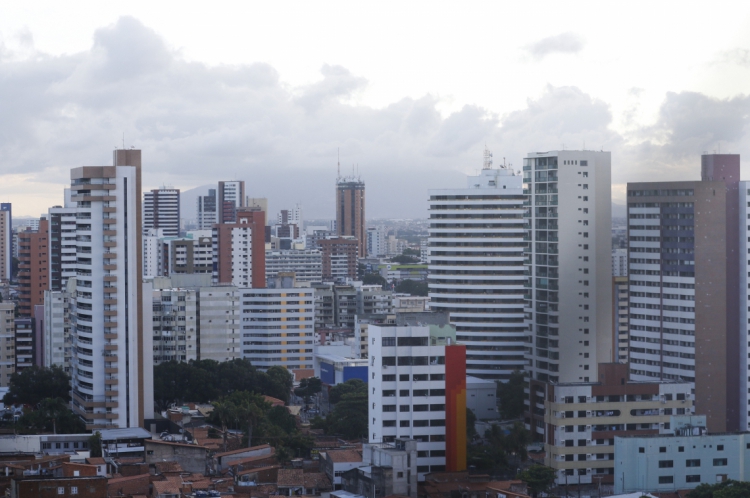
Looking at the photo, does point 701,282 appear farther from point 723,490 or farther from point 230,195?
point 230,195

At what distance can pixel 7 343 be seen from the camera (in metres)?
43.8

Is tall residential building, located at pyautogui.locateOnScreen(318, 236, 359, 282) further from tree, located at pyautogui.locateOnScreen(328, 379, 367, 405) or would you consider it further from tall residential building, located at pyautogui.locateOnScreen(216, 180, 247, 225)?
tree, located at pyautogui.locateOnScreen(328, 379, 367, 405)

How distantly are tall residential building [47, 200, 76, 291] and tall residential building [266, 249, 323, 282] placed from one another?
35.4 meters

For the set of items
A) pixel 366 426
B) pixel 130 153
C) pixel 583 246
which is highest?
pixel 130 153

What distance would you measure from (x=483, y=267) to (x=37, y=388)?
594 inches

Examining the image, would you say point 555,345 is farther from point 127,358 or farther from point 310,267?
point 310,267

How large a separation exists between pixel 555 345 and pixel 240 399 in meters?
10.5

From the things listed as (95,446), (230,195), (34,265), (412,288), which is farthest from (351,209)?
(95,446)

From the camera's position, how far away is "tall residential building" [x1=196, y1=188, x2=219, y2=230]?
11456 centimetres

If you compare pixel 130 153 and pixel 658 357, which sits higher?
pixel 130 153

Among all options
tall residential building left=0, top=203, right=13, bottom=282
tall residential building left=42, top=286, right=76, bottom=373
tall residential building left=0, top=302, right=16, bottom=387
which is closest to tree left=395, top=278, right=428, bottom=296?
tall residential building left=0, top=203, right=13, bottom=282

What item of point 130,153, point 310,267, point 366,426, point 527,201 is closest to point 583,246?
point 527,201

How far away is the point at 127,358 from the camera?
3073 cm

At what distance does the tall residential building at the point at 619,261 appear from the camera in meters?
37.0
